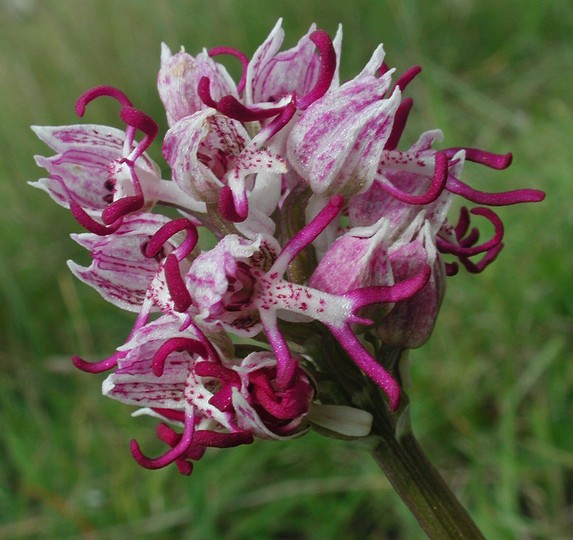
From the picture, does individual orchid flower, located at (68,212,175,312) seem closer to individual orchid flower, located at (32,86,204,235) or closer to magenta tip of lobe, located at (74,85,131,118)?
individual orchid flower, located at (32,86,204,235)

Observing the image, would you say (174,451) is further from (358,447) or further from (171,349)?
(358,447)

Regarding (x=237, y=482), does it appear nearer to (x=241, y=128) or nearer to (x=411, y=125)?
(x=241, y=128)

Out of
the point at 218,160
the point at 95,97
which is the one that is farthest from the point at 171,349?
the point at 95,97

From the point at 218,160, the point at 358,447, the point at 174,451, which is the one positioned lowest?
the point at 358,447

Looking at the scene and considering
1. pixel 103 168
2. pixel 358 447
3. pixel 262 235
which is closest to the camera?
pixel 262 235

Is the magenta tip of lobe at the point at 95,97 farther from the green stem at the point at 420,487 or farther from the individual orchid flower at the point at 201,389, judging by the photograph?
the green stem at the point at 420,487

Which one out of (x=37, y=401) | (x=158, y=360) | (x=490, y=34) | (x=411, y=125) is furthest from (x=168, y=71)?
(x=490, y=34)

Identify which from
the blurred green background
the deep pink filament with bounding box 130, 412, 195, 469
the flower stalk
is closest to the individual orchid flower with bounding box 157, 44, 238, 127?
the flower stalk
